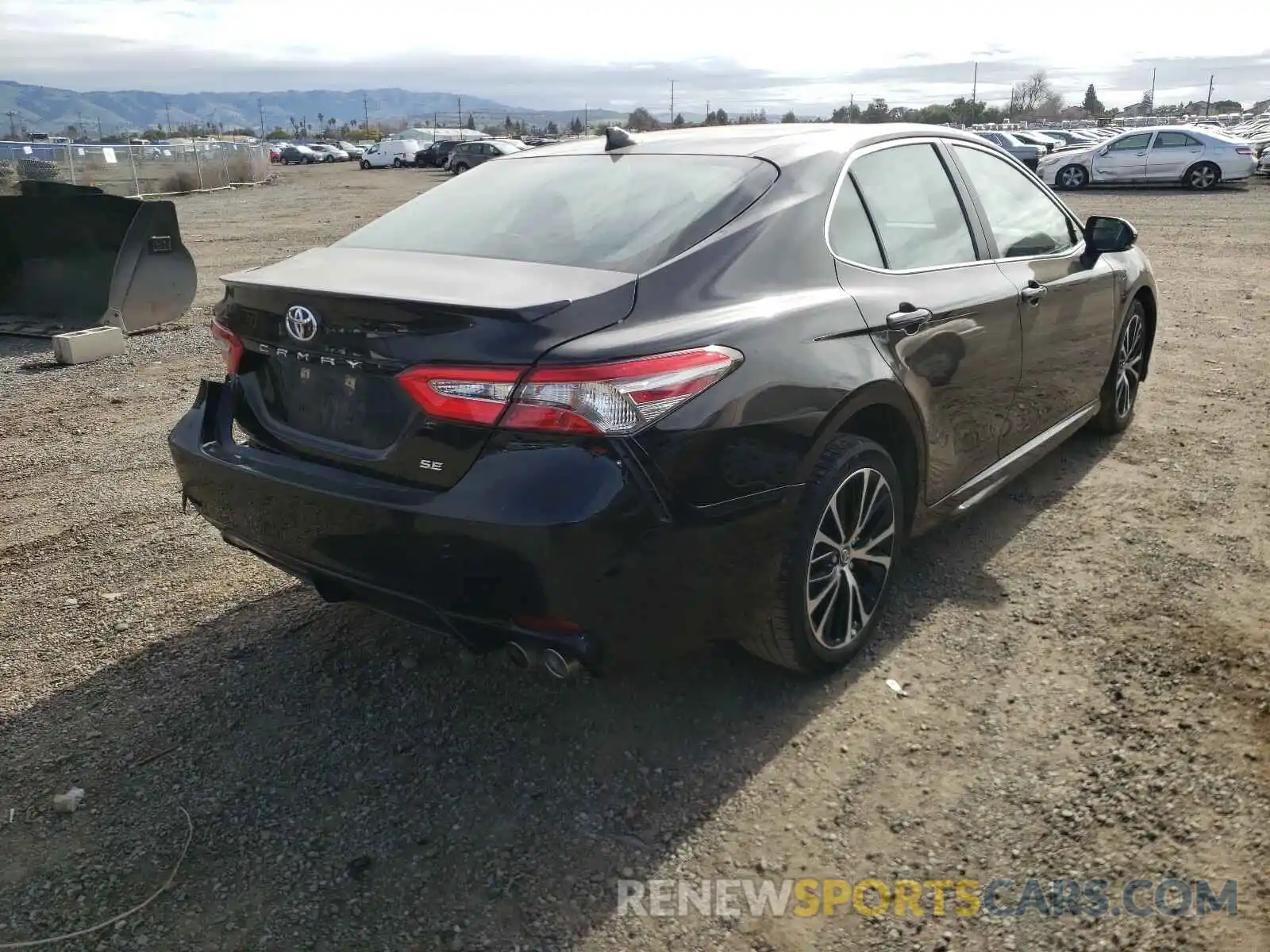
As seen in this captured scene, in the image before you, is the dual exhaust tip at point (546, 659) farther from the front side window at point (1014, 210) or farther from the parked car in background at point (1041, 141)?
the parked car in background at point (1041, 141)

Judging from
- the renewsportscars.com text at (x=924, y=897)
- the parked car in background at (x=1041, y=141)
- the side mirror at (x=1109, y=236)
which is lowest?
the renewsportscars.com text at (x=924, y=897)

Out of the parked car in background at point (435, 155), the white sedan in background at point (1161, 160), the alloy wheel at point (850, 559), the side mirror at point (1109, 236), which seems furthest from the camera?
the parked car in background at point (435, 155)

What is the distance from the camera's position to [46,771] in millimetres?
2959

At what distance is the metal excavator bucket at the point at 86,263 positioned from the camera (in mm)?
9031

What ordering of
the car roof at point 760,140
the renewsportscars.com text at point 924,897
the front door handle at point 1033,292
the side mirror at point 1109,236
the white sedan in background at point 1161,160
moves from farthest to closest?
the white sedan in background at point 1161,160 < the side mirror at point 1109,236 < the front door handle at point 1033,292 < the car roof at point 760,140 < the renewsportscars.com text at point 924,897

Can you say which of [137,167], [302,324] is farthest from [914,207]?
[137,167]

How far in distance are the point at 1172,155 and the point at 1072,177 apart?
2.24 metres

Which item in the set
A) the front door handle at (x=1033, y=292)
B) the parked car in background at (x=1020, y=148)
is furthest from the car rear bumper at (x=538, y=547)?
the parked car in background at (x=1020, y=148)

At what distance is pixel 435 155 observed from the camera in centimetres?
5075

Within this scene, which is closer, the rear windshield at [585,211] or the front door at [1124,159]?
the rear windshield at [585,211]

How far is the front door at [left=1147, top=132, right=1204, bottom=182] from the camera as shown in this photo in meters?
24.3

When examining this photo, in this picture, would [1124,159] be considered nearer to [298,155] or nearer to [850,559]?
[850,559]

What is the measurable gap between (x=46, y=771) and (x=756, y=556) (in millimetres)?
2147

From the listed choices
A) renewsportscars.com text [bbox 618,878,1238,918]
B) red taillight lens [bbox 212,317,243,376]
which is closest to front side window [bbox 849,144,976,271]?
renewsportscars.com text [bbox 618,878,1238,918]
